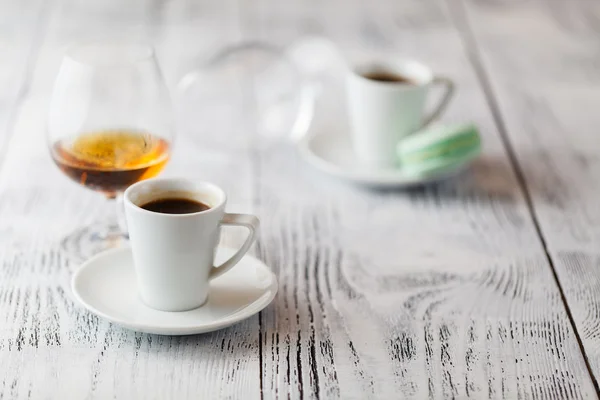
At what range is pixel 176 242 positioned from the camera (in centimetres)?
96

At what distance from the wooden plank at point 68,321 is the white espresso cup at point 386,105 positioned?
0.66ft

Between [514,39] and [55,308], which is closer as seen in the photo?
[55,308]

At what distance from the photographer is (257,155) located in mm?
1521

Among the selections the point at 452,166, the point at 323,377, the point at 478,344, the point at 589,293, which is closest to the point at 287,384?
the point at 323,377

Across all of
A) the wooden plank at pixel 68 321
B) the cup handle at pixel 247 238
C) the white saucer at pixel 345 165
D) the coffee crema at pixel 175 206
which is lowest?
the white saucer at pixel 345 165

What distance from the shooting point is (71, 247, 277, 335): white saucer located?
3.19ft

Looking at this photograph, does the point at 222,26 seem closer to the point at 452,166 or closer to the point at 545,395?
the point at 452,166

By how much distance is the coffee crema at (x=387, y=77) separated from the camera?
4.95ft

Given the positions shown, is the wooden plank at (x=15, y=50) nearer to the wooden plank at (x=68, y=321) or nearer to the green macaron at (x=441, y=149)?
the wooden plank at (x=68, y=321)

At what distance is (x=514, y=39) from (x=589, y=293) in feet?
3.59

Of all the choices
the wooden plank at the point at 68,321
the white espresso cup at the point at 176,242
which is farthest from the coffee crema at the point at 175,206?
the wooden plank at the point at 68,321

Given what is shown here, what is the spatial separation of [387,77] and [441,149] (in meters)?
0.19

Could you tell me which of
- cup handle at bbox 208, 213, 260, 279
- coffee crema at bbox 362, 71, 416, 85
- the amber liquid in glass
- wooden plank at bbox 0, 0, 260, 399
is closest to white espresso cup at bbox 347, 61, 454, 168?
coffee crema at bbox 362, 71, 416, 85

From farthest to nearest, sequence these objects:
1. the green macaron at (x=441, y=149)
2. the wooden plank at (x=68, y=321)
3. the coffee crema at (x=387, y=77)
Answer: the coffee crema at (x=387, y=77)
the green macaron at (x=441, y=149)
the wooden plank at (x=68, y=321)
